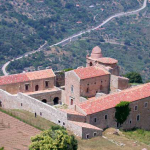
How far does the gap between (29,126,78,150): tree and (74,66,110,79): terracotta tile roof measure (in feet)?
55.8

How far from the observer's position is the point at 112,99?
47.5 m

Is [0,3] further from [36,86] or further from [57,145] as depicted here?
[57,145]

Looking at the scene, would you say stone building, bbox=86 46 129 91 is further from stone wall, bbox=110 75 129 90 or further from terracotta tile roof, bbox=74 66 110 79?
terracotta tile roof, bbox=74 66 110 79

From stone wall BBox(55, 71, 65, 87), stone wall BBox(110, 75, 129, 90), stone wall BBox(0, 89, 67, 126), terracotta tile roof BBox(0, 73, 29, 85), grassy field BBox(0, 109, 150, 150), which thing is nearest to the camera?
grassy field BBox(0, 109, 150, 150)

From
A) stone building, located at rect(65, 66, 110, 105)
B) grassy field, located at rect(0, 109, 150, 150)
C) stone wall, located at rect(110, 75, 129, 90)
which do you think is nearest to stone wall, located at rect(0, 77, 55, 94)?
stone building, located at rect(65, 66, 110, 105)

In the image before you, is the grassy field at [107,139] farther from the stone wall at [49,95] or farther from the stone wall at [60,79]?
the stone wall at [60,79]

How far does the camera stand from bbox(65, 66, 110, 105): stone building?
5153 centimetres

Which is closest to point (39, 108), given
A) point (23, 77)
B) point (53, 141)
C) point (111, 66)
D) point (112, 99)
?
point (23, 77)

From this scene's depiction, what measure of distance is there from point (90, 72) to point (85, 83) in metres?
1.90

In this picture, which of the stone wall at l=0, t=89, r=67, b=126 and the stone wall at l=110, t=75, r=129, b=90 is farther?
the stone wall at l=110, t=75, r=129, b=90

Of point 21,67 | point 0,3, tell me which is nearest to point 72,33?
point 0,3

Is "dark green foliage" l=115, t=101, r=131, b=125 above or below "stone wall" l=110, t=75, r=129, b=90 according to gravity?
below

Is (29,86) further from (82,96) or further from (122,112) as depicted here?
(122,112)

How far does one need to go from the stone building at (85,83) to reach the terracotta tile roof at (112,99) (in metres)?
4.63
